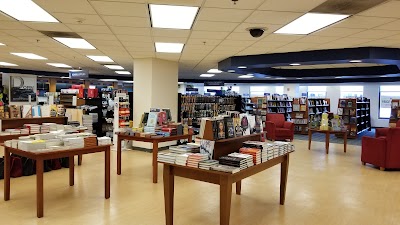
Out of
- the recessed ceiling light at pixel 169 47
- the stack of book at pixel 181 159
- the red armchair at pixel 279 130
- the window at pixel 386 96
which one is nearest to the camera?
the stack of book at pixel 181 159

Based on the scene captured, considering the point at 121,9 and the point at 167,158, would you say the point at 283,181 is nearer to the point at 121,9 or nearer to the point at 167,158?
the point at 167,158

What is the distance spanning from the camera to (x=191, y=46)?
288 inches

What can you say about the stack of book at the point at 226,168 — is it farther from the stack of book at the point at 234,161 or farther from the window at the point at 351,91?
the window at the point at 351,91

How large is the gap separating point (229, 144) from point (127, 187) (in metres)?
2.34

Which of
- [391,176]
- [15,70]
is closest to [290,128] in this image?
[391,176]

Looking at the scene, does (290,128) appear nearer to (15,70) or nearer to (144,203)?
(144,203)

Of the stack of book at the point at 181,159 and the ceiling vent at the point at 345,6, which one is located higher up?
the ceiling vent at the point at 345,6

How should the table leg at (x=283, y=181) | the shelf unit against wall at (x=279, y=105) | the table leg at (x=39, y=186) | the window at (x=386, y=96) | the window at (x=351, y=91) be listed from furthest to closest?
the window at (x=351, y=91) < the window at (x=386, y=96) < the shelf unit against wall at (x=279, y=105) < the table leg at (x=283, y=181) < the table leg at (x=39, y=186)

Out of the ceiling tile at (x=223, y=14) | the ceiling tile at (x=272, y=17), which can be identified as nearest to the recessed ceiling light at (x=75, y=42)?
the ceiling tile at (x=223, y=14)

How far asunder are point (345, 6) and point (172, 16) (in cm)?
245

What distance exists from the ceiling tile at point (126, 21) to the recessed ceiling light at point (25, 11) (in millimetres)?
869

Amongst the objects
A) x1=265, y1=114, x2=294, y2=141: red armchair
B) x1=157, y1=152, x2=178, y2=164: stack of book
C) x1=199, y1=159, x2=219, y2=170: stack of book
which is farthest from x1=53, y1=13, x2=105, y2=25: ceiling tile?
x1=265, y1=114, x2=294, y2=141: red armchair

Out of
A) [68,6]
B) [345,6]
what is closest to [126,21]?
[68,6]

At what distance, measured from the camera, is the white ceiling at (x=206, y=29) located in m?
4.17
